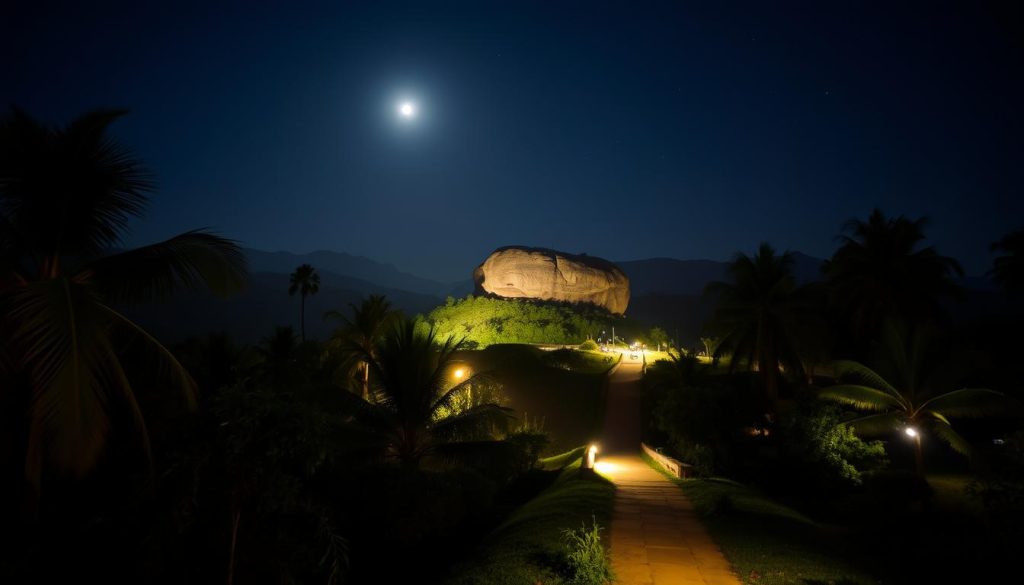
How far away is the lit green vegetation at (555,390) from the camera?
1021 inches

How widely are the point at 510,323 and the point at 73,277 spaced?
41.6 m

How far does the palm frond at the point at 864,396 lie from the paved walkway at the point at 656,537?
6.72 meters

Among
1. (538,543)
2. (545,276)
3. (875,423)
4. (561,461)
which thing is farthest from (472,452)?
(545,276)

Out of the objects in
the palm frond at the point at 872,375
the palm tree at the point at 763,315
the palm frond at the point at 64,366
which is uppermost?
the palm tree at the point at 763,315

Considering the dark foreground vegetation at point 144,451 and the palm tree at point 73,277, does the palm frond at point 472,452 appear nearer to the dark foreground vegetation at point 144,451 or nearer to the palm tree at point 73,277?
the dark foreground vegetation at point 144,451

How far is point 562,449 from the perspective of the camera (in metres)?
24.7

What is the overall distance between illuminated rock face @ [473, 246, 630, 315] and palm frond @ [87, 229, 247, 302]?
5248cm

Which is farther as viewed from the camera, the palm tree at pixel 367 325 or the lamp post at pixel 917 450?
the palm tree at pixel 367 325

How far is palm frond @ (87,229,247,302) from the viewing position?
6133 mm

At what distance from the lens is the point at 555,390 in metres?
28.5

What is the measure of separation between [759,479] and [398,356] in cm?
1266

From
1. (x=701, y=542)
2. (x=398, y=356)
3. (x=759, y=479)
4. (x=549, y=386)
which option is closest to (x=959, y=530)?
(x=759, y=479)

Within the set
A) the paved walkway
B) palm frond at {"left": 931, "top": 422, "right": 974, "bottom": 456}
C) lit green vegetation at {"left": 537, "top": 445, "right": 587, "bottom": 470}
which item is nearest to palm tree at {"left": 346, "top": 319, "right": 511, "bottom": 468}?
the paved walkway

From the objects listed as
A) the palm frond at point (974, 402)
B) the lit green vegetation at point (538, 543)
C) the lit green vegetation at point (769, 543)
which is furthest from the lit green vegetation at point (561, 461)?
the palm frond at point (974, 402)
